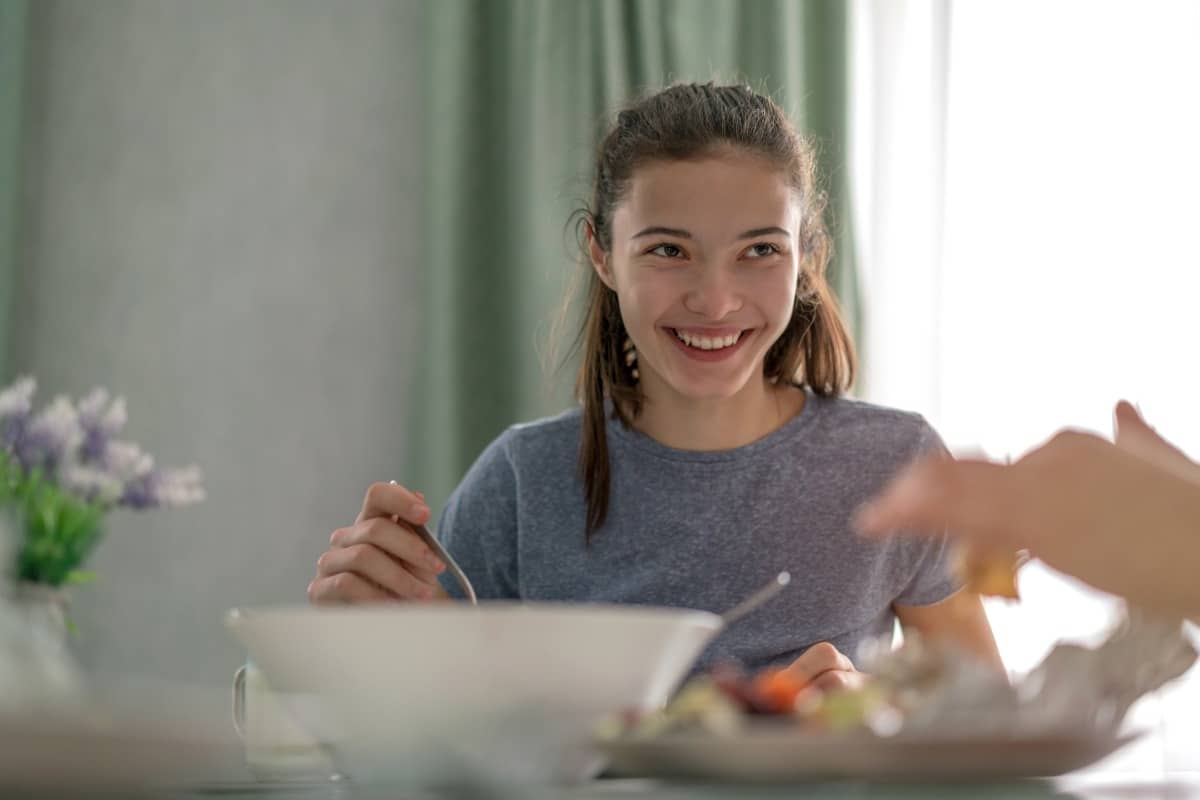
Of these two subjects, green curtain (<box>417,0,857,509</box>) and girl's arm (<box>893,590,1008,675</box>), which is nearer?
girl's arm (<box>893,590,1008,675</box>)

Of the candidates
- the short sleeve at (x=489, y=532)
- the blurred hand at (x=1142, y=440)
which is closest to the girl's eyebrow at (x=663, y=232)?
the short sleeve at (x=489, y=532)

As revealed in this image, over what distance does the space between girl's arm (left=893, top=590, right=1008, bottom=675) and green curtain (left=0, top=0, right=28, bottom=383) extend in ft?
6.04

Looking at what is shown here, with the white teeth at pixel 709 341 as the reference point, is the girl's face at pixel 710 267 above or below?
above

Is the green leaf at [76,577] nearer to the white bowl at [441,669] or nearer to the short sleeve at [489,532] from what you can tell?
the white bowl at [441,669]

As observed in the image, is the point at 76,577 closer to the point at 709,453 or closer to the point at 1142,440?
the point at 1142,440

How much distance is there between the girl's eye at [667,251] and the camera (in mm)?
1742

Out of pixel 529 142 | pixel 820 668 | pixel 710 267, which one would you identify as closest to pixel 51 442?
pixel 820 668

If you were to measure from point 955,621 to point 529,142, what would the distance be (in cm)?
143

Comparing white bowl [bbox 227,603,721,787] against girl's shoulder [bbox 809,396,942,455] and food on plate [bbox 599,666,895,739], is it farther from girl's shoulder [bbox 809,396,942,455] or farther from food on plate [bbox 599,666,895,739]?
girl's shoulder [bbox 809,396,942,455]

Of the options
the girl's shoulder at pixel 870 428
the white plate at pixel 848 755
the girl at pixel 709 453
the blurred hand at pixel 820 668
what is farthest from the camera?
Result: the girl's shoulder at pixel 870 428

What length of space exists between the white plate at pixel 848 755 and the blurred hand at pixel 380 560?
75cm

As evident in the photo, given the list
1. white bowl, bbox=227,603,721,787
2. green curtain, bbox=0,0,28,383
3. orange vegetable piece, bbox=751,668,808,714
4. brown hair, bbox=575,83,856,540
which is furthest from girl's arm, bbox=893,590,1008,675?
green curtain, bbox=0,0,28,383

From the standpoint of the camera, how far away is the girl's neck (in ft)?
5.91

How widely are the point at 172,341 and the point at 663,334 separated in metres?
1.45
